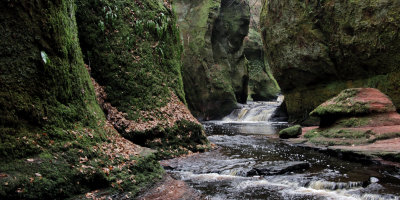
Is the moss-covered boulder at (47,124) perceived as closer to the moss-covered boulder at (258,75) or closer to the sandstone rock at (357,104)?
the sandstone rock at (357,104)

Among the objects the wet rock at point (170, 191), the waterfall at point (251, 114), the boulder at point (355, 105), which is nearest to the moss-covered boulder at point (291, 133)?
the boulder at point (355, 105)

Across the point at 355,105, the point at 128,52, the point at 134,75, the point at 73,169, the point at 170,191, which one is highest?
the point at 128,52

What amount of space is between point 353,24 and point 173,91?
11.6 metres

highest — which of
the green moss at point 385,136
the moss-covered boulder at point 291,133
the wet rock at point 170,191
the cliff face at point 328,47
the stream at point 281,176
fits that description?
the cliff face at point 328,47

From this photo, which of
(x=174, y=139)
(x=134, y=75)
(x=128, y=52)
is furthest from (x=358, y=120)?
(x=128, y=52)

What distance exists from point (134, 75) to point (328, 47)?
44.2 ft

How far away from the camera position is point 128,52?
9.09m

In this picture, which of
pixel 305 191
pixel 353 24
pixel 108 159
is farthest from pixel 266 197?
pixel 353 24

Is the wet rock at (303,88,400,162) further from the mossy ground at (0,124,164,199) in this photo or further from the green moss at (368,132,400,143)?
the mossy ground at (0,124,164,199)

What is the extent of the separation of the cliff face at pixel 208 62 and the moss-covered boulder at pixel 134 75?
17.0 meters

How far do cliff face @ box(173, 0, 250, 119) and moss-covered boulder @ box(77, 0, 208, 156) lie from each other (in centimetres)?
1700

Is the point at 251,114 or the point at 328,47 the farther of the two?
the point at 251,114

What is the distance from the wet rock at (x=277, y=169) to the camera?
22.3 feet

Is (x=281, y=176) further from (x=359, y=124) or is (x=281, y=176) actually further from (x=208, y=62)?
(x=208, y=62)
